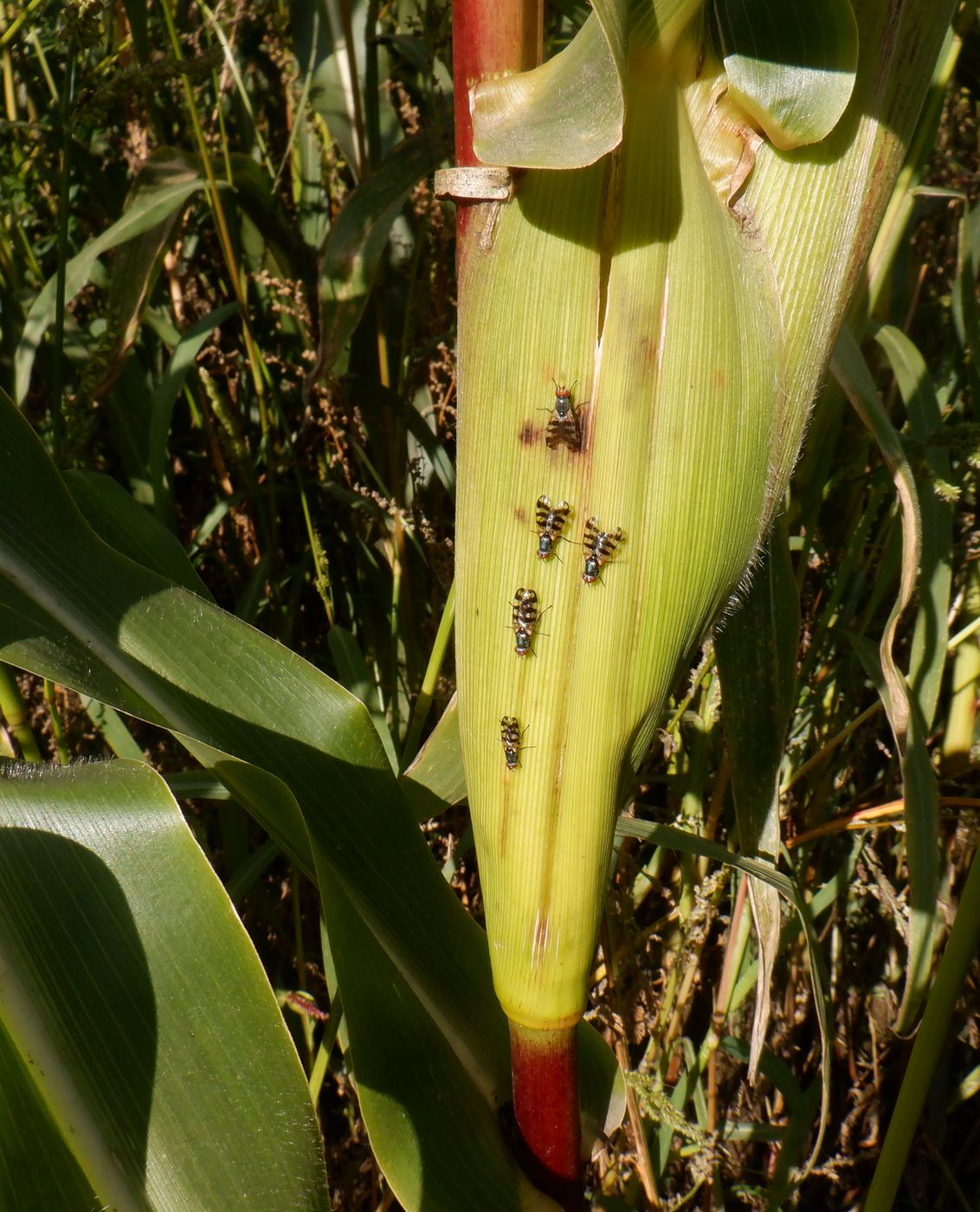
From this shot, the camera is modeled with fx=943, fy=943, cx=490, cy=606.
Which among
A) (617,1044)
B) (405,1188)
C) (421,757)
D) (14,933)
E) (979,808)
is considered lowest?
(617,1044)

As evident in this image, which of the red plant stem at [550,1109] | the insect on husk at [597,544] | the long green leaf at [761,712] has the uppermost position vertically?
the insect on husk at [597,544]

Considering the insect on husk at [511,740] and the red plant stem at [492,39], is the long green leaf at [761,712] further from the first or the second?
the red plant stem at [492,39]

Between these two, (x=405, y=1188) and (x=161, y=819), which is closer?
(x=161, y=819)

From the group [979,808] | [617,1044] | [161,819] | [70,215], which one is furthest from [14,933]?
[70,215]

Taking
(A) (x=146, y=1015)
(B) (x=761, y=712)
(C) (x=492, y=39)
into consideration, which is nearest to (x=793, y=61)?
(C) (x=492, y=39)

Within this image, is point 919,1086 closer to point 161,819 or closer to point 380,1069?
point 380,1069

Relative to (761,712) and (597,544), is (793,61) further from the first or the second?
(761,712)

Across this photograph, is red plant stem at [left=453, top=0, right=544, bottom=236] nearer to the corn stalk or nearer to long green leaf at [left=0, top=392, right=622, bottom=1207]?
the corn stalk

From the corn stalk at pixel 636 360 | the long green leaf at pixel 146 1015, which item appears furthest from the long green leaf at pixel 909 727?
the long green leaf at pixel 146 1015
